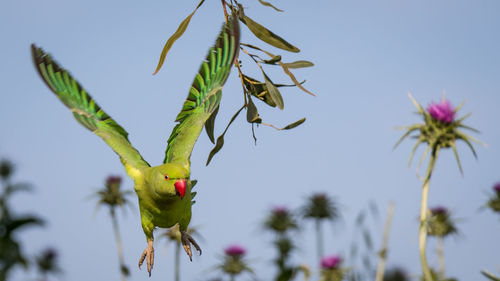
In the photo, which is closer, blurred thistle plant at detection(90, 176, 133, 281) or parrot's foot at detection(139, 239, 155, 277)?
parrot's foot at detection(139, 239, 155, 277)

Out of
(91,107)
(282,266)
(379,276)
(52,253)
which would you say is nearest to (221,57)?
(91,107)

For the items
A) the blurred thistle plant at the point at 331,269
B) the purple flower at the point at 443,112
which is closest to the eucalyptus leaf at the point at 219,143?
the purple flower at the point at 443,112

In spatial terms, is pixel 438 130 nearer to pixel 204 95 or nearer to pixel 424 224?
pixel 424 224

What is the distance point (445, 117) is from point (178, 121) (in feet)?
13.2

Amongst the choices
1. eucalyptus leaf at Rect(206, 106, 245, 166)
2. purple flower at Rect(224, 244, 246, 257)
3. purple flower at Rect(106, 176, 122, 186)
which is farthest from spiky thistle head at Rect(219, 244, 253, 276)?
eucalyptus leaf at Rect(206, 106, 245, 166)

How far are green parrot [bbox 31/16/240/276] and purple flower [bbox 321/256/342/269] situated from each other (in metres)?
9.41

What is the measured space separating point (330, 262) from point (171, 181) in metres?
10.0

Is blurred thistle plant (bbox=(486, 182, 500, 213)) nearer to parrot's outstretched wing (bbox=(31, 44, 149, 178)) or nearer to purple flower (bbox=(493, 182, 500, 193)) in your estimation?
purple flower (bbox=(493, 182, 500, 193))

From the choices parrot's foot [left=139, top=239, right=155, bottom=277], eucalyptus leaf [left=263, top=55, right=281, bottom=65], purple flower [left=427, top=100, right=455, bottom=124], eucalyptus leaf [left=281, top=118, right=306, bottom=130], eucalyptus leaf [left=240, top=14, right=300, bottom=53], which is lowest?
Result: parrot's foot [left=139, top=239, right=155, bottom=277]

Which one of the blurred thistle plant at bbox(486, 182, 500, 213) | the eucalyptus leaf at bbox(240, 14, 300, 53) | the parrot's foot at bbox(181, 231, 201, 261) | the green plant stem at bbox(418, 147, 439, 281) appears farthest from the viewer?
A: the blurred thistle plant at bbox(486, 182, 500, 213)

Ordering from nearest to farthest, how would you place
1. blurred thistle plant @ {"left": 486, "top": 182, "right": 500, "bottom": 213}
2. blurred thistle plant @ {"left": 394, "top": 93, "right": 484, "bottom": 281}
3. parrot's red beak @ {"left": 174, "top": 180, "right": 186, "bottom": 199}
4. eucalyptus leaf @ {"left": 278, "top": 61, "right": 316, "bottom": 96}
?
1. parrot's red beak @ {"left": 174, "top": 180, "right": 186, "bottom": 199}
2. eucalyptus leaf @ {"left": 278, "top": 61, "right": 316, "bottom": 96}
3. blurred thistle plant @ {"left": 394, "top": 93, "right": 484, "bottom": 281}
4. blurred thistle plant @ {"left": 486, "top": 182, "right": 500, "bottom": 213}

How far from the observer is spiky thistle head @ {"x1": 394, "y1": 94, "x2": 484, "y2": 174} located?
20.8ft

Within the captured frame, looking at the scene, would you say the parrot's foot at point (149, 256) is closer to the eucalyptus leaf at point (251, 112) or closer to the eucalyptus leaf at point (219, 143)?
the eucalyptus leaf at point (219, 143)

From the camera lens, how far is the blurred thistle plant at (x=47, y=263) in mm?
15812
